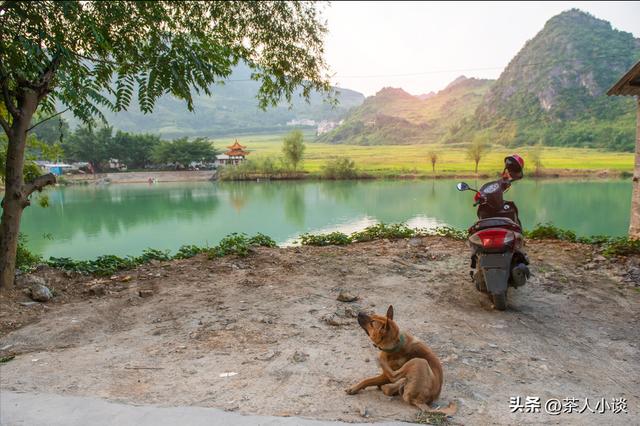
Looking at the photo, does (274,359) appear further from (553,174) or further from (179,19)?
(553,174)

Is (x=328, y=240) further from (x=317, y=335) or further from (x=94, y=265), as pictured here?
(x=317, y=335)

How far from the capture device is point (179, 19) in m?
6.61

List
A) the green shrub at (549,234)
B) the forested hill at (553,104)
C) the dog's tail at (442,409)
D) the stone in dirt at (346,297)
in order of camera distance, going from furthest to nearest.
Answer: the forested hill at (553,104) → the green shrub at (549,234) → the stone in dirt at (346,297) → the dog's tail at (442,409)

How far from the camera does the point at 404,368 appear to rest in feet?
9.05

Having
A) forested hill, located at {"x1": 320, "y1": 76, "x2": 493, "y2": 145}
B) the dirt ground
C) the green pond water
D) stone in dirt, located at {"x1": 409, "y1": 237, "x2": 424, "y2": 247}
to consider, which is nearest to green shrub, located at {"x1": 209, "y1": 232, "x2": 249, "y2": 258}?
the dirt ground

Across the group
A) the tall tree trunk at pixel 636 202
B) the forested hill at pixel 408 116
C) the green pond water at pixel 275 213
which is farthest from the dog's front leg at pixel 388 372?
the forested hill at pixel 408 116

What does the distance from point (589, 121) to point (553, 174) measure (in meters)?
34.6

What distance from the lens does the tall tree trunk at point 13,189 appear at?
5.26 m

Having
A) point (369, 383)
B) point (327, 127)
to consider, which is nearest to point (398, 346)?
point (369, 383)

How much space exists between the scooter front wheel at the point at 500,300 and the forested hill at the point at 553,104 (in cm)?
6506

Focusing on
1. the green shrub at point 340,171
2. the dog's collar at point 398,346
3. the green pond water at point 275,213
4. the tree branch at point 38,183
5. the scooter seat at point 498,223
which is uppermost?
the tree branch at point 38,183

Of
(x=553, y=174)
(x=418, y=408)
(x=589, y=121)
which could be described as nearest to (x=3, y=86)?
(x=418, y=408)

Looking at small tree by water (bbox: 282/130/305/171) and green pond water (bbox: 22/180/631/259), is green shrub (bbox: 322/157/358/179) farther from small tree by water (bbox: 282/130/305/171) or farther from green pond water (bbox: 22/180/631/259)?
green pond water (bbox: 22/180/631/259)

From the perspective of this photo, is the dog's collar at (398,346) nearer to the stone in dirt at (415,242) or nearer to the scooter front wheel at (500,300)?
the scooter front wheel at (500,300)
